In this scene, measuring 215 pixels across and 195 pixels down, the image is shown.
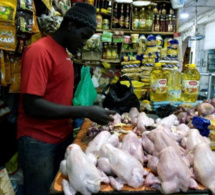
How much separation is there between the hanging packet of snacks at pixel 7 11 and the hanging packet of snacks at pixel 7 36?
5 centimetres

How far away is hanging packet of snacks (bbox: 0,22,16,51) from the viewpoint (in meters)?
1.99

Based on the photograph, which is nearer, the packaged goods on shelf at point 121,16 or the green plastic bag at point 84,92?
the green plastic bag at point 84,92

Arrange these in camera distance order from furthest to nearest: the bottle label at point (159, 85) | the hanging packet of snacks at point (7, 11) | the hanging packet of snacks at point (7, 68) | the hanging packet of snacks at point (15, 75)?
the bottle label at point (159, 85)
the hanging packet of snacks at point (15, 75)
the hanging packet of snacks at point (7, 68)
the hanging packet of snacks at point (7, 11)

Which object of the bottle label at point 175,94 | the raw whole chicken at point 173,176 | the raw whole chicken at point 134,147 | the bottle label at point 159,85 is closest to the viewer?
the raw whole chicken at point 173,176

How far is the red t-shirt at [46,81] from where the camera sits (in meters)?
1.61

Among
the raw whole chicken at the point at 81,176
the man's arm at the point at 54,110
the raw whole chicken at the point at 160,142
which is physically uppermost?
the man's arm at the point at 54,110

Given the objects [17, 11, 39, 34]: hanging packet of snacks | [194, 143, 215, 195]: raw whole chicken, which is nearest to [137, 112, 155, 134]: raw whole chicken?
[194, 143, 215, 195]: raw whole chicken

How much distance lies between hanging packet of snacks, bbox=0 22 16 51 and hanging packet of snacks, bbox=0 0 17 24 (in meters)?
0.05

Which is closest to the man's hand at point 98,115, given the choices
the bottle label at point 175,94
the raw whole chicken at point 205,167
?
the raw whole chicken at point 205,167

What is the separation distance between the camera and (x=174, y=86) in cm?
364

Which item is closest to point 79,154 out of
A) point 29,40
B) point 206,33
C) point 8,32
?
point 8,32

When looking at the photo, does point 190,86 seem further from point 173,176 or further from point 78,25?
point 173,176

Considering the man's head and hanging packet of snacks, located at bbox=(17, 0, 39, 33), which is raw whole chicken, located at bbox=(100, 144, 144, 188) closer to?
the man's head

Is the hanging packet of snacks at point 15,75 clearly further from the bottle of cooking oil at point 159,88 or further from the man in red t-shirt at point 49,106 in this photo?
the bottle of cooking oil at point 159,88
